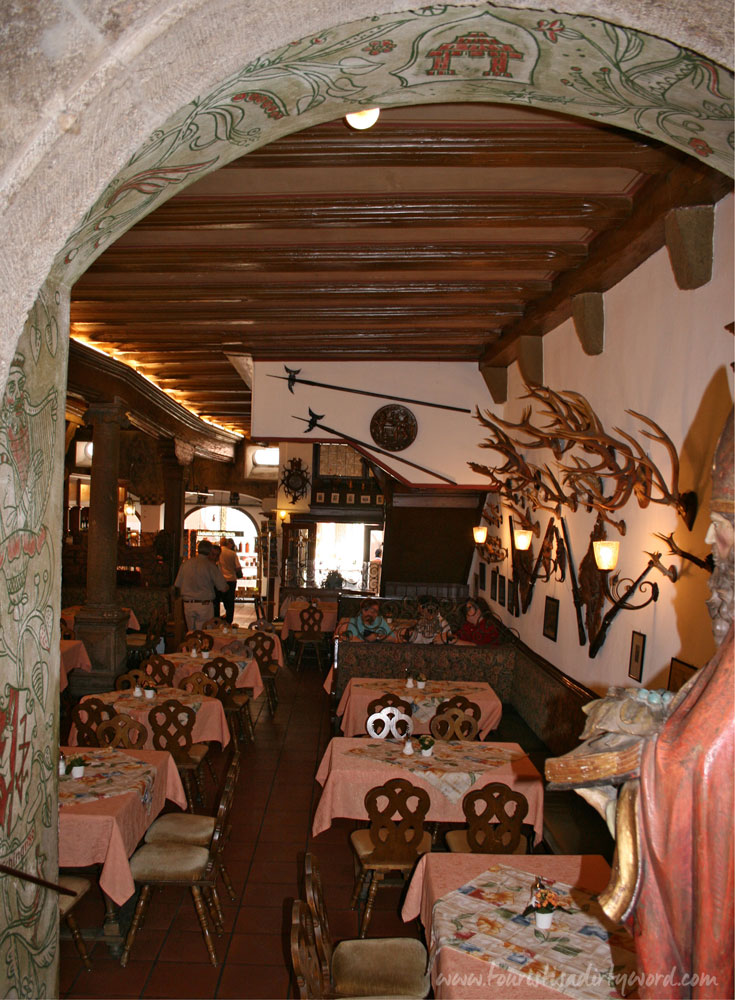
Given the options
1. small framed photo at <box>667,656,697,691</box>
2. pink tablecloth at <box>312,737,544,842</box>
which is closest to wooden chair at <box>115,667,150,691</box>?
pink tablecloth at <box>312,737,544,842</box>

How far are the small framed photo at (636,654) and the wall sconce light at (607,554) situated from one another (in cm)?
57

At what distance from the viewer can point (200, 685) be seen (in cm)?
832

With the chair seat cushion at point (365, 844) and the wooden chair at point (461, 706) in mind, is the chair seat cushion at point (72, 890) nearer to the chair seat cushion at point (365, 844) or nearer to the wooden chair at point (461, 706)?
the chair seat cushion at point (365, 844)

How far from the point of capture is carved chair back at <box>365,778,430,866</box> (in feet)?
17.7

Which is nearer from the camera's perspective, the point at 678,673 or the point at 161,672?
the point at 678,673

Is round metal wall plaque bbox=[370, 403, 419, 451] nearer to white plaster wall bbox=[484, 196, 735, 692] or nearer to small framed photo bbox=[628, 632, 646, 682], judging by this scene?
white plaster wall bbox=[484, 196, 735, 692]

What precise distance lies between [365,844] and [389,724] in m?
1.38

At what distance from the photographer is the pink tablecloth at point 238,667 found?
9.33 meters

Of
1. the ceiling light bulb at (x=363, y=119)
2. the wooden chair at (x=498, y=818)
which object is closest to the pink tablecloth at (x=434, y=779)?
the wooden chair at (x=498, y=818)

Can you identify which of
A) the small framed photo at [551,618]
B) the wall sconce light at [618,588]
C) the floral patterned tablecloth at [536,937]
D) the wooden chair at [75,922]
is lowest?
the wooden chair at [75,922]

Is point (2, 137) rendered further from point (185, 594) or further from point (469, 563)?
point (469, 563)

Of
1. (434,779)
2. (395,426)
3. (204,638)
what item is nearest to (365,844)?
(434,779)

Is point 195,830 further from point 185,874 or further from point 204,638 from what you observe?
point 204,638

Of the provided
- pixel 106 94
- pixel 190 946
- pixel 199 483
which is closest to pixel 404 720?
pixel 190 946
